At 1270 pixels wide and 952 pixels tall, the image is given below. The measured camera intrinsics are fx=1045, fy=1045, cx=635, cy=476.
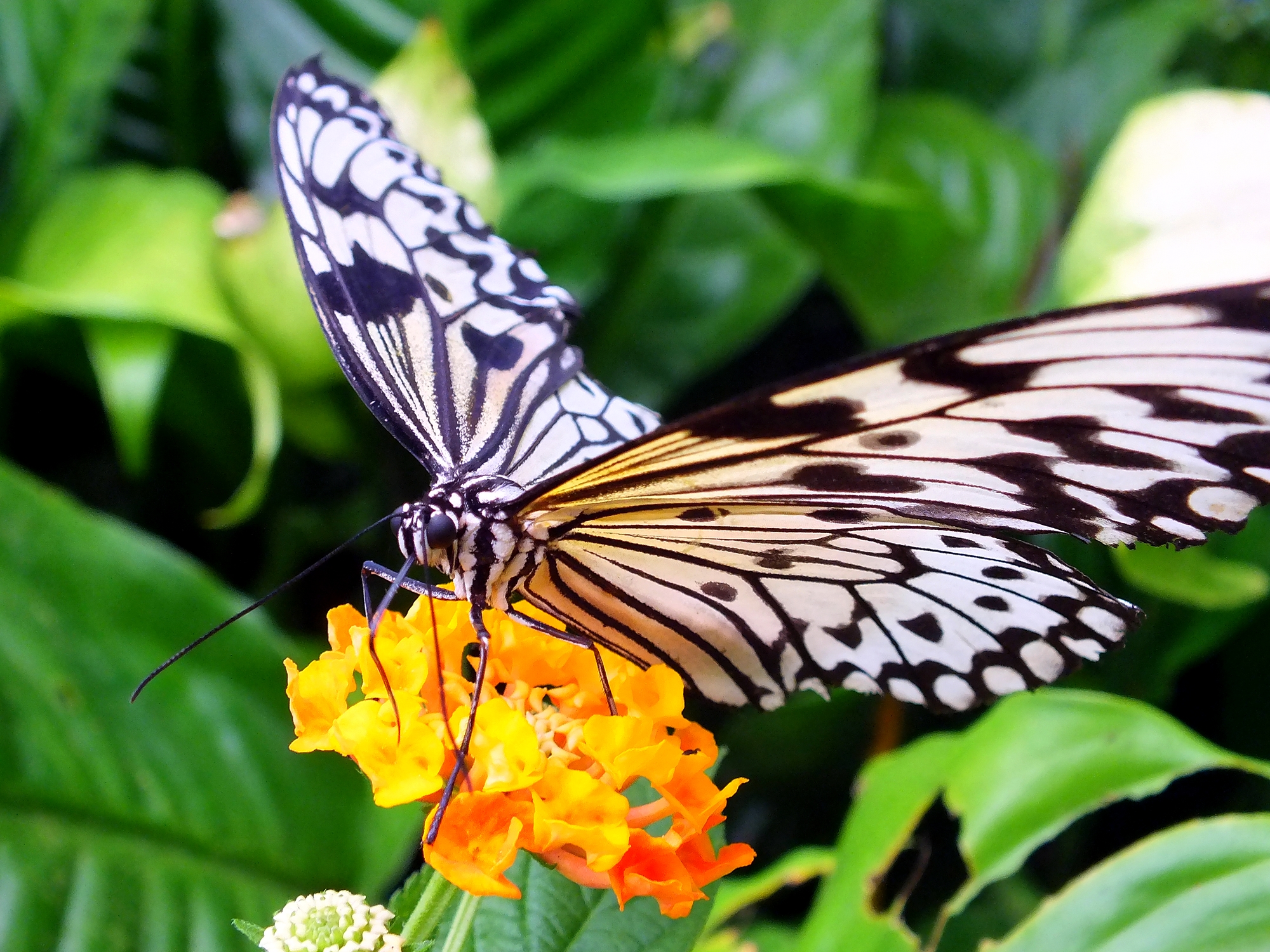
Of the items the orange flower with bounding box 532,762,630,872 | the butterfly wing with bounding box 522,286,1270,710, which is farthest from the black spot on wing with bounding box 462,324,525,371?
the orange flower with bounding box 532,762,630,872

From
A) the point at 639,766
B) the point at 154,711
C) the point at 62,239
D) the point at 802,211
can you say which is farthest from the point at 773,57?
the point at 639,766

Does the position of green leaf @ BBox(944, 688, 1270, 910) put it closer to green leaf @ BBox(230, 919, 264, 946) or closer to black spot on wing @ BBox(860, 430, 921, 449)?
black spot on wing @ BBox(860, 430, 921, 449)

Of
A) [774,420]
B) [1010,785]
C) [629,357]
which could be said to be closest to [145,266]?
[629,357]

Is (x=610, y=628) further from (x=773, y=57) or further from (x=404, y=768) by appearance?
(x=773, y=57)

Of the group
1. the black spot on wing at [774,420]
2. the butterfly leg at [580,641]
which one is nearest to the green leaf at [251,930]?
the butterfly leg at [580,641]

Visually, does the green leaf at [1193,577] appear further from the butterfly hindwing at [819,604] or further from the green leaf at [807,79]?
the green leaf at [807,79]

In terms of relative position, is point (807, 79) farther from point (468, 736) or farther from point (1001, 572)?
point (468, 736)
